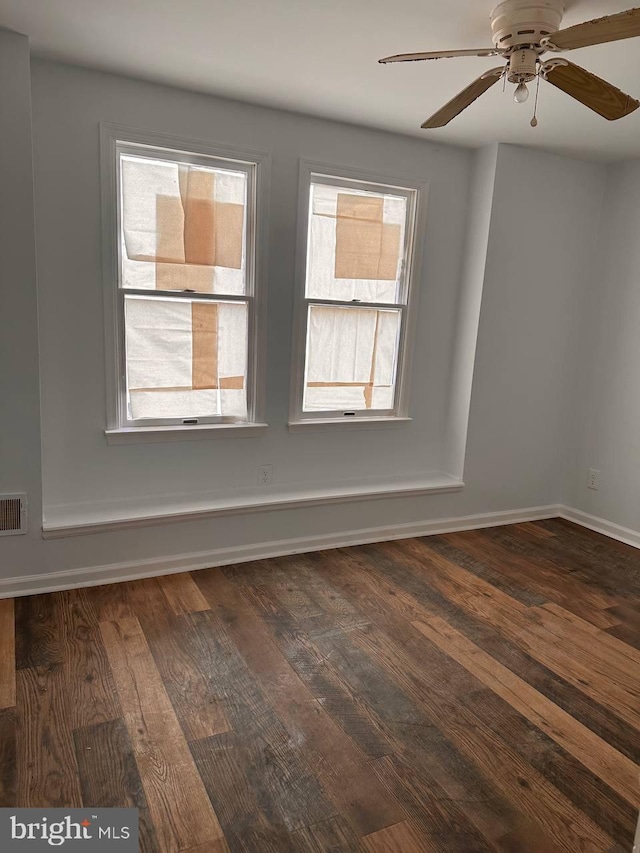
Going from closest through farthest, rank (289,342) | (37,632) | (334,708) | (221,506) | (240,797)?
(240,797)
(334,708)
(37,632)
(221,506)
(289,342)

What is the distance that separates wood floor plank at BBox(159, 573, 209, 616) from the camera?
285cm

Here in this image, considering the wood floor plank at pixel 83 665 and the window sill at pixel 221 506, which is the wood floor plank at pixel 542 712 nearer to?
the window sill at pixel 221 506

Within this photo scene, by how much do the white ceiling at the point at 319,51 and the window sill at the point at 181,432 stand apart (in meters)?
1.79

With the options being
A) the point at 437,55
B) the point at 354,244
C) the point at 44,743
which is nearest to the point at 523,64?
the point at 437,55

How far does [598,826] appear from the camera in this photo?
1.70 m

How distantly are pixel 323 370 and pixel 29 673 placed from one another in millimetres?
2283

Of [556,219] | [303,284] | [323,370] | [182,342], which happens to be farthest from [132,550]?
[556,219]

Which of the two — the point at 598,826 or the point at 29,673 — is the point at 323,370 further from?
the point at 598,826

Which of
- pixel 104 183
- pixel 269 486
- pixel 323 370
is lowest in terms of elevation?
pixel 269 486

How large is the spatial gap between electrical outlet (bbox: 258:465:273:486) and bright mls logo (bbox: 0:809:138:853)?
211 centimetres

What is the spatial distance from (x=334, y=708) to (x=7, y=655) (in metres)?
1.36

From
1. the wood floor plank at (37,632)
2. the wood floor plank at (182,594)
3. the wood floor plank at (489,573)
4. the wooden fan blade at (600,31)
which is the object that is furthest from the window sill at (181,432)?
the wooden fan blade at (600,31)

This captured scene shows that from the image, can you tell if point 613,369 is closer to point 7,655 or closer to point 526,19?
point 526,19

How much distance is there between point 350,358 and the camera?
3.80 m
